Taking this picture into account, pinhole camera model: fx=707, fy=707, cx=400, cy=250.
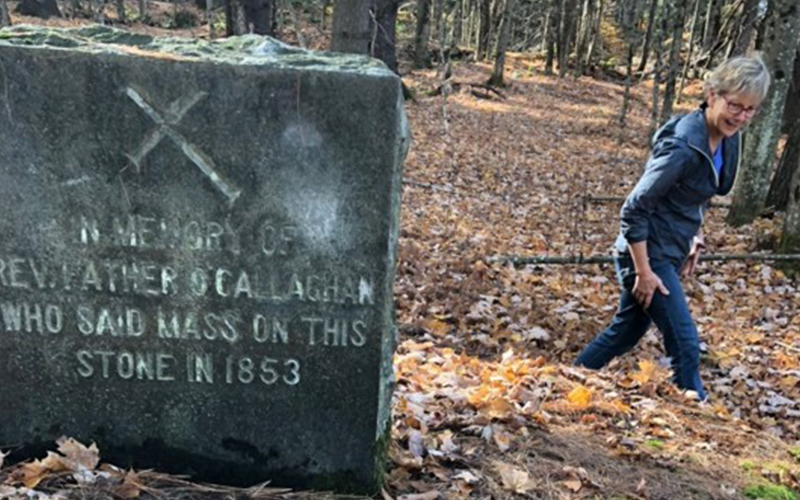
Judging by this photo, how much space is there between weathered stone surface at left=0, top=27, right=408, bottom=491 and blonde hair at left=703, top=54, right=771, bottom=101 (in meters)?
2.06

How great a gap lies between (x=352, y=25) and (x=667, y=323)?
8.73 meters

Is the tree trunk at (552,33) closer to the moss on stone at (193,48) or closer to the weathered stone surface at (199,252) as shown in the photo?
the moss on stone at (193,48)

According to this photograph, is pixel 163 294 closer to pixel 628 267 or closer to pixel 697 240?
pixel 628 267

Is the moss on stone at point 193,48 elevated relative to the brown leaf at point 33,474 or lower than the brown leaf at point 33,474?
elevated

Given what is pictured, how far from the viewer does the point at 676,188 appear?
397 cm

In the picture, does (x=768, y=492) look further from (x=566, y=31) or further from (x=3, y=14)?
(x=566, y=31)

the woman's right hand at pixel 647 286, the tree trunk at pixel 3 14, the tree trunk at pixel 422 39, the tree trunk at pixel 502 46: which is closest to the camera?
the woman's right hand at pixel 647 286

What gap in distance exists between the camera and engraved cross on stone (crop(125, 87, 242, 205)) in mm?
2562

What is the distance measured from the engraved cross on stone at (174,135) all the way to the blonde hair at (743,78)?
8.79 feet

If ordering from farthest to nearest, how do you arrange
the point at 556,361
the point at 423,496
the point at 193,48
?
the point at 556,361
the point at 423,496
the point at 193,48

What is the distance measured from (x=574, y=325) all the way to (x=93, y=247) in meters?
4.64

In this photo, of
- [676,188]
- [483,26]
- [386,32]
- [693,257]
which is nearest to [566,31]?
[483,26]

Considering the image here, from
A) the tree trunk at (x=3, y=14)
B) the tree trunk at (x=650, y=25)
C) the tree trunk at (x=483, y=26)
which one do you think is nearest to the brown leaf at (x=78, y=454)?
the tree trunk at (x=3, y=14)

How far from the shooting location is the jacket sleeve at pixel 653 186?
3.84 meters
